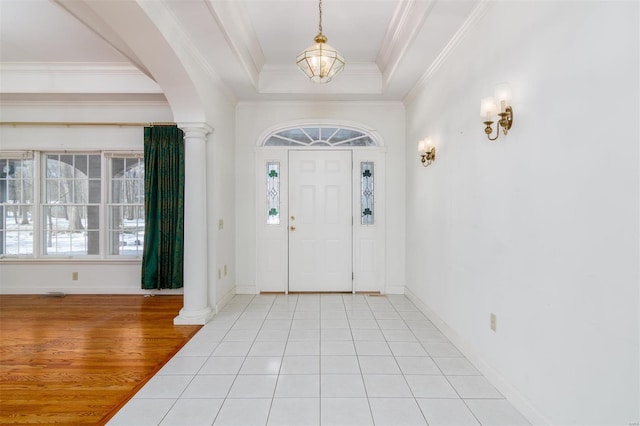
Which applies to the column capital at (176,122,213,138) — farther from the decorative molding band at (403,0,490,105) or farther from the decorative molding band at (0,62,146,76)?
the decorative molding band at (403,0,490,105)

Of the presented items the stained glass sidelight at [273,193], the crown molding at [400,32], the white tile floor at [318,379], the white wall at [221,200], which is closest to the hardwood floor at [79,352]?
the white tile floor at [318,379]

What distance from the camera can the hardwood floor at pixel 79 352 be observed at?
7.00ft

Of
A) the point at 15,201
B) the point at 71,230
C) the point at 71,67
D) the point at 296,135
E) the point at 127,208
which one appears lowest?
the point at 71,230

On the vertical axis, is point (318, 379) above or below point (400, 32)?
below

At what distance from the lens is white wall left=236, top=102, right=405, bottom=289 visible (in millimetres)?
4773

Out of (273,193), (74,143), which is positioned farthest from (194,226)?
(74,143)

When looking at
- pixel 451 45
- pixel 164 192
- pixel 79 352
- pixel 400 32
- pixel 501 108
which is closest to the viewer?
pixel 501 108

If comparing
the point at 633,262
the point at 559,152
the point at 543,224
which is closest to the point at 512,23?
the point at 559,152

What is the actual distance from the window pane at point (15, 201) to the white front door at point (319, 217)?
12.6 ft

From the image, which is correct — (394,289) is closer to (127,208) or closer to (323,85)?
(323,85)

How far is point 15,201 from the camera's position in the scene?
479 centimetres

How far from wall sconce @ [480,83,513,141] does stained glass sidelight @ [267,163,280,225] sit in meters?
3.14

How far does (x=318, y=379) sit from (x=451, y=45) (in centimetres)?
312

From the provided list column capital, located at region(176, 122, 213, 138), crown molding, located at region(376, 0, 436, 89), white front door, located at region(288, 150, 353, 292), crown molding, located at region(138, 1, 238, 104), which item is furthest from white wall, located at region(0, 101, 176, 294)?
crown molding, located at region(376, 0, 436, 89)
